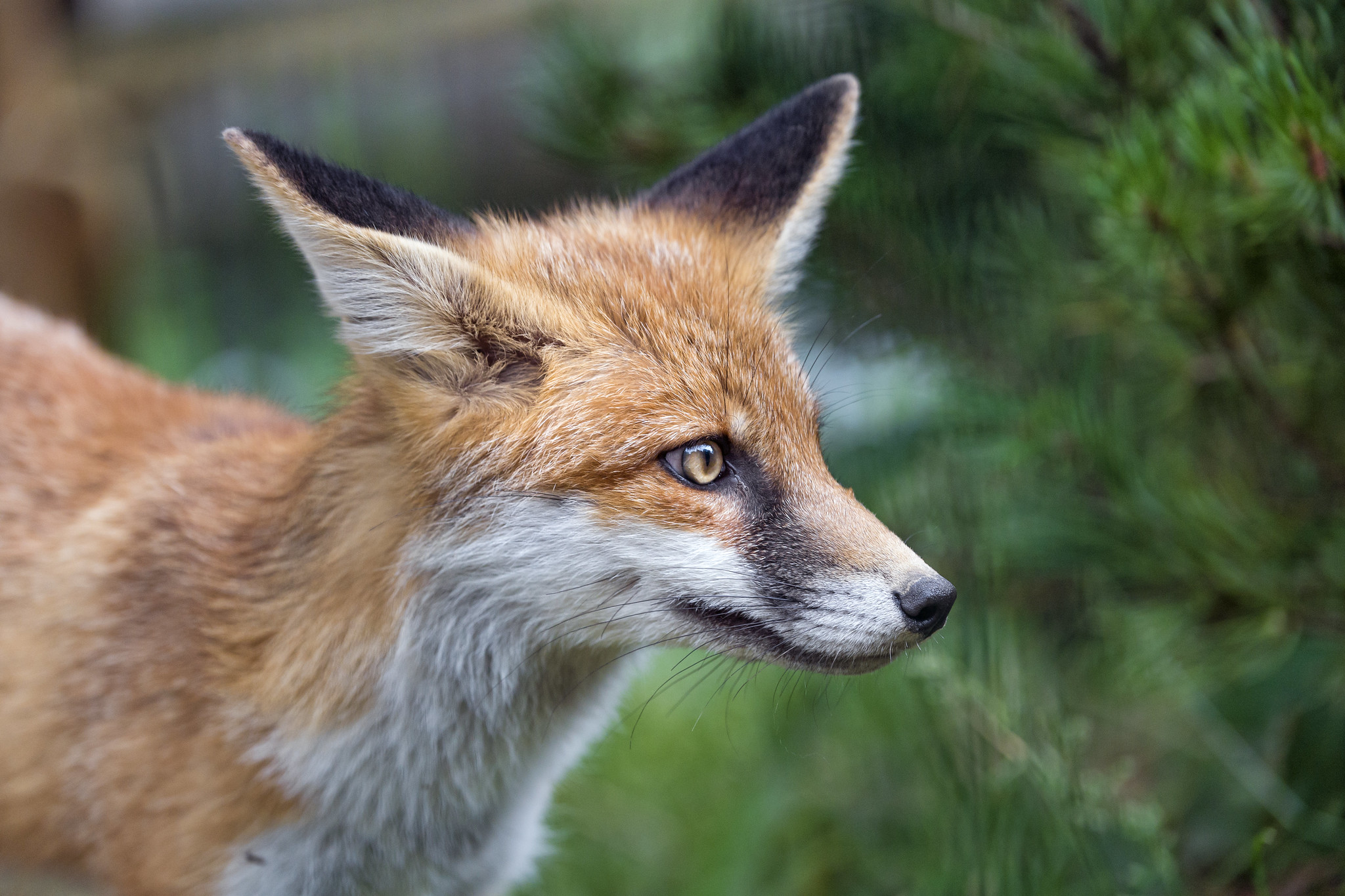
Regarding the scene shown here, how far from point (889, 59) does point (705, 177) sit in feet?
2.57

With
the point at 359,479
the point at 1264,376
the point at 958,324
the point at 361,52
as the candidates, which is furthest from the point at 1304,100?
the point at 361,52

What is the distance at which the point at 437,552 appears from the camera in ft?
6.70

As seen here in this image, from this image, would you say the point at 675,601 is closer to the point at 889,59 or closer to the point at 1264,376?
the point at 1264,376

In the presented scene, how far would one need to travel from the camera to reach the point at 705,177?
2506 mm

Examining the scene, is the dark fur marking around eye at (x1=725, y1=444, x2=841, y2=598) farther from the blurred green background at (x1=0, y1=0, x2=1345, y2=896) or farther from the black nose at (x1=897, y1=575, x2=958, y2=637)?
the blurred green background at (x1=0, y1=0, x2=1345, y2=896)

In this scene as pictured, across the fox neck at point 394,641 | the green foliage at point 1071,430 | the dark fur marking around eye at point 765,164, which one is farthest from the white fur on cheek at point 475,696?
the dark fur marking around eye at point 765,164

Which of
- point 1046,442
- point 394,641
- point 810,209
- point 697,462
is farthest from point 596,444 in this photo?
point 1046,442

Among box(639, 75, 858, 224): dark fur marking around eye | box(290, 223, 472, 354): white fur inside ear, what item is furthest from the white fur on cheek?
box(639, 75, 858, 224): dark fur marking around eye

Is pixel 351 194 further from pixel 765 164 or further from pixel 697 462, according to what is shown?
pixel 765 164

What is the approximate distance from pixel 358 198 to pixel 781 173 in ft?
3.19

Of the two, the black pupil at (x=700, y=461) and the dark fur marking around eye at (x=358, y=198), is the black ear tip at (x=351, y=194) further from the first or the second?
the black pupil at (x=700, y=461)

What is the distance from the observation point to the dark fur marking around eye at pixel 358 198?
180 centimetres

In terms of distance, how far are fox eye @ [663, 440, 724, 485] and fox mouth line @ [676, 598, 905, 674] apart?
0.74ft

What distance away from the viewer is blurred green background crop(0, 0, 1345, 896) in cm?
212
